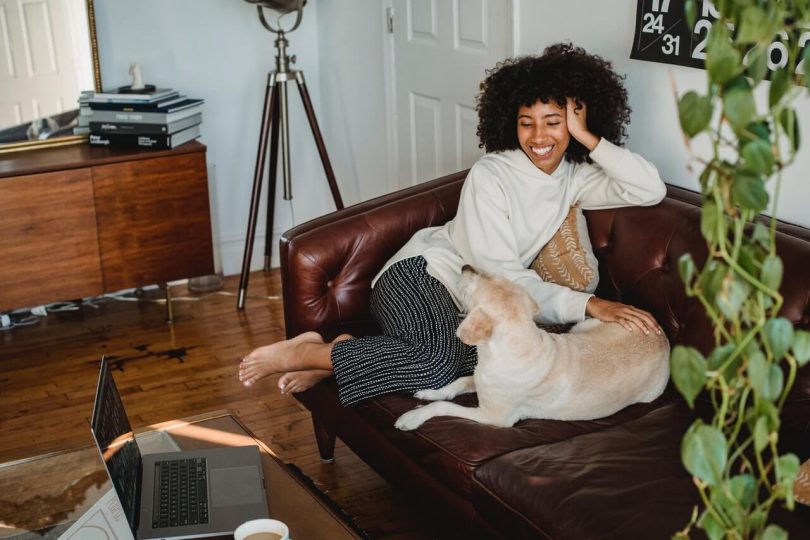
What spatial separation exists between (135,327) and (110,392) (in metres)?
2.13

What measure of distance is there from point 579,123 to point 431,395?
2.60 ft

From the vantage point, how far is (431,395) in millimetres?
2227

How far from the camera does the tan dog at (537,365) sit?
200cm

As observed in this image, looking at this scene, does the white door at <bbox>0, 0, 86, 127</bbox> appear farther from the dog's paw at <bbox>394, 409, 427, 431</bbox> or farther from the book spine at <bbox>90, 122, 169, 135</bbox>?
the dog's paw at <bbox>394, 409, 427, 431</bbox>

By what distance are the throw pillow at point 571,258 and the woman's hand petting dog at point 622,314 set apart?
11cm

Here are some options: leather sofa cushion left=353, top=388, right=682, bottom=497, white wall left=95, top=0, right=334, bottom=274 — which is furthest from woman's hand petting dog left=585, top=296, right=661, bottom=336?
white wall left=95, top=0, right=334, bottom=274

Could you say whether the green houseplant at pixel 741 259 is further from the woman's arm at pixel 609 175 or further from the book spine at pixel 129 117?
the book spine at pixel 129 117

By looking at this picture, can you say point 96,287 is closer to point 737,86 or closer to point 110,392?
point 110,392

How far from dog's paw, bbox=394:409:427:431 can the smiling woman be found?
7.49ft

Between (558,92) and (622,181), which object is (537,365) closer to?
(622,181)

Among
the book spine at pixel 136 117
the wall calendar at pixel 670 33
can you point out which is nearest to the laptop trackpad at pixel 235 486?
the wall calendar at pixel 670 33

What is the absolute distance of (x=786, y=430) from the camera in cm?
194

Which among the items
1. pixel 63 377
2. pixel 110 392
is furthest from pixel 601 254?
pixel 63 377

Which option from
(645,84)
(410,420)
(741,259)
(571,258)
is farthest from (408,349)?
(741,259)
